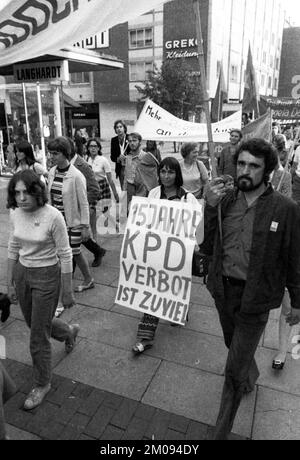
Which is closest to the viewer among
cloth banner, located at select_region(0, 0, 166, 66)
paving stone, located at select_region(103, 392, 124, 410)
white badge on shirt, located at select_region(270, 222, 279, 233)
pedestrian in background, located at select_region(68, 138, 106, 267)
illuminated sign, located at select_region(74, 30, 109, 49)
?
cloth banner, located at select_region(0, 0, 166, 66)

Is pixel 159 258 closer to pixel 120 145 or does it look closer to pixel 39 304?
pixel 39 304

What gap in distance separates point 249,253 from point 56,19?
65.3 inches

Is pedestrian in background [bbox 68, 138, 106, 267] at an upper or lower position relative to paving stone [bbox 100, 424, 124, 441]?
upper

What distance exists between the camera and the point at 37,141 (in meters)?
11.9

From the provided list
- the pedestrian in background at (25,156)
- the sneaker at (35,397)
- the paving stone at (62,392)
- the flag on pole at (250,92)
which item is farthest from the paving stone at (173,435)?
the flag on pole at (250,92)

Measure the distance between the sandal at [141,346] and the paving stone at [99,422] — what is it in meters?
0.70

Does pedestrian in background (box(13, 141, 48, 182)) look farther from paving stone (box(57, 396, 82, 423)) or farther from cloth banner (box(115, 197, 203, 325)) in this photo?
paving stone (box(57, 396, 82, 423))

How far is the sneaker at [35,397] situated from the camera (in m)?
2.82

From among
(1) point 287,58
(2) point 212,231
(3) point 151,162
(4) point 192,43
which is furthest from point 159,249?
(1) point 287,58

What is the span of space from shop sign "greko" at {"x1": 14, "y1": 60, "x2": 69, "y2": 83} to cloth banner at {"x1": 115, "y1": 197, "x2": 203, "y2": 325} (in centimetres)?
410

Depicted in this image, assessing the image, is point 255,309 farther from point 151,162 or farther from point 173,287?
point 151,162

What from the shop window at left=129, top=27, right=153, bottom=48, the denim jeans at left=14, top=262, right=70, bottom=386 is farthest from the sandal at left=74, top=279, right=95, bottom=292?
the shop window at left=129, top=27, right=153, bottom=48

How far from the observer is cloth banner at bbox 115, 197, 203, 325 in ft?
A: 10.7

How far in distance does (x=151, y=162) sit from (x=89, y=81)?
1563 inches
